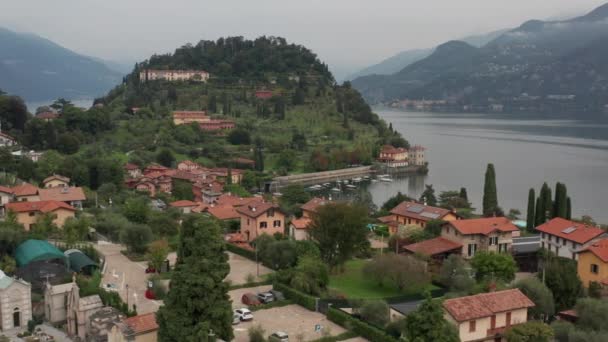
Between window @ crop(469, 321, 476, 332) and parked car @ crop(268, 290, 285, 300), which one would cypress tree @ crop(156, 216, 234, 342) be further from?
window @ crop(469, 321, 476, 332)

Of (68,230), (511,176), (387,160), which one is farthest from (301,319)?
(387,160)

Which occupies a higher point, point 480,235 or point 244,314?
point 480,235

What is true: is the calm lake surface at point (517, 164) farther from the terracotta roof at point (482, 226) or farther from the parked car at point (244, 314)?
the parked car at point (244, 314)

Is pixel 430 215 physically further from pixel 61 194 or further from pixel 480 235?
pixel 61 194

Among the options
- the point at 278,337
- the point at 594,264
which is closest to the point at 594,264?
the point at 594,264

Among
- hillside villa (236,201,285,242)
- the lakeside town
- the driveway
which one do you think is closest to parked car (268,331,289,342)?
the lakeside town

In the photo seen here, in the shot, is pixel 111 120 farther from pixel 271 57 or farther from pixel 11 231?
pixel 11 231

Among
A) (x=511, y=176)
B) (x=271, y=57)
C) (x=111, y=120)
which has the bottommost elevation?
(x=511, y=176)
